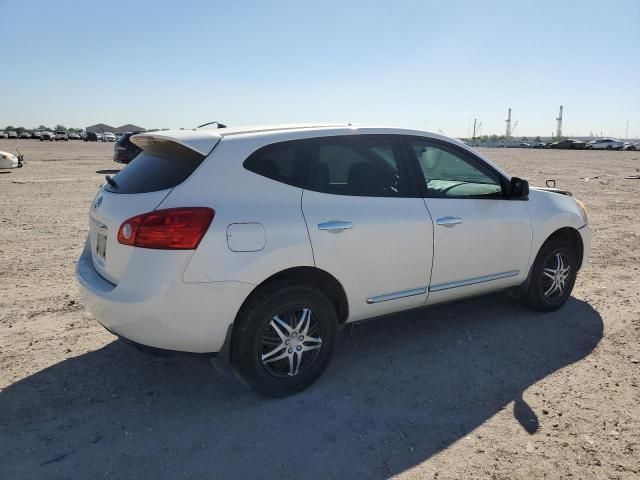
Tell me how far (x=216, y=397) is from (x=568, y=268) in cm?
358

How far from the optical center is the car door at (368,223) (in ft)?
11.1

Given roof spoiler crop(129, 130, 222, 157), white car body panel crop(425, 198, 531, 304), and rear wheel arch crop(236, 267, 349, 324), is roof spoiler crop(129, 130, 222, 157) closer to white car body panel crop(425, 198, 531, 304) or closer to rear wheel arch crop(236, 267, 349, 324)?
rear wheel arch crop(236, 267, 349, 324)

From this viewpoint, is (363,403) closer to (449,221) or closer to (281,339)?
(281,339)

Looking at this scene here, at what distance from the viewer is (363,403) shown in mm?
3354

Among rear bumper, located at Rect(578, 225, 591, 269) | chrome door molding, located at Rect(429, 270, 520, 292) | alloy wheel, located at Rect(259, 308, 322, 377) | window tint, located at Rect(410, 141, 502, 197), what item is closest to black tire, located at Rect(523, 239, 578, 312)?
rear bumper, located at Rect(578, 225, 591, 269)

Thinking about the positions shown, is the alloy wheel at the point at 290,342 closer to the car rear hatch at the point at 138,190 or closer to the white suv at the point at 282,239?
the white suv at the point at 282,239

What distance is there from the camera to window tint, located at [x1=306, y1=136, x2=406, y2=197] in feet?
11.5

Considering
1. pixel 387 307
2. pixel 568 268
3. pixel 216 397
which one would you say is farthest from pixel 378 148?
pixel 568 268

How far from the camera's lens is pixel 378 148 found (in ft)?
12.6

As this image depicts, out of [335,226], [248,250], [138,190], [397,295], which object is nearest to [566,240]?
[397,295]

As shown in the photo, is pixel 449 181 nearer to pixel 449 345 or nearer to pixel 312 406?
pixel 449 345

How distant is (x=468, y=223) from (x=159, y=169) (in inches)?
93.6

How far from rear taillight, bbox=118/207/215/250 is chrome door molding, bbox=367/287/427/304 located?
136cm

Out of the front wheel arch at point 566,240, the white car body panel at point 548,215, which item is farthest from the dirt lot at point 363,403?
the white car body panel at point 548,215
